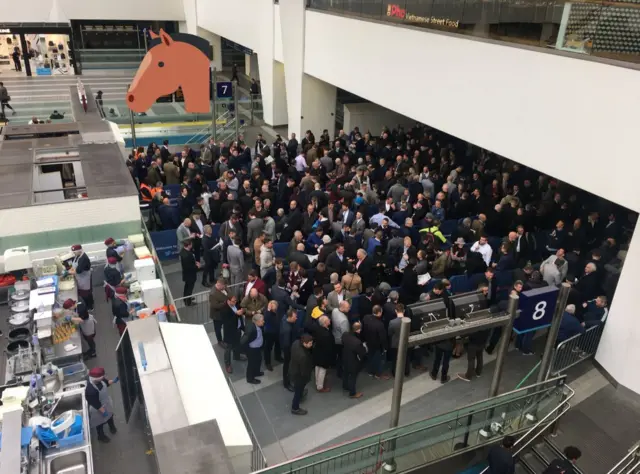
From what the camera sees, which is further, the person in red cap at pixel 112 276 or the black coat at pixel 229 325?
the person in red cap at pixel 112 276

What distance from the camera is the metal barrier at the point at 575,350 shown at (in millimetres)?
8501

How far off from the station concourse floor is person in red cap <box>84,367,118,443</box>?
6.47 ft

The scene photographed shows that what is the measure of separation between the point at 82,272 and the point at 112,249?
642mm

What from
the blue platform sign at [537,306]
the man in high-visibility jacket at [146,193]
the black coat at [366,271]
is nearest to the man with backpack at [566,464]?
the blue platform sign at [537,306]

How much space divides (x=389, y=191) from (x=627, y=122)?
5.72 metres

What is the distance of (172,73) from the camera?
42.8 feet

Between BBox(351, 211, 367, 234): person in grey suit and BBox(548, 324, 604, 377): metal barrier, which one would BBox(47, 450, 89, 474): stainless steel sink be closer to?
BBox(351, 211, 367, 234): person in grey suit

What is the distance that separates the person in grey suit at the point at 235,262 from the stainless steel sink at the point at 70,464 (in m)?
4.20

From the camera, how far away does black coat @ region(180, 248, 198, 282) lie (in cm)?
1001

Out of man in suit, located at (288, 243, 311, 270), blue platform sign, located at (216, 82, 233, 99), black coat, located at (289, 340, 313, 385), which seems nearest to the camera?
black coat, located at (289, 340, 313, 385)

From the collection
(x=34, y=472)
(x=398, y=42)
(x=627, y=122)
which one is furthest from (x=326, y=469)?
(x=398, y=42)

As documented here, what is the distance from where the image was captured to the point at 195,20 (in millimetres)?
31969

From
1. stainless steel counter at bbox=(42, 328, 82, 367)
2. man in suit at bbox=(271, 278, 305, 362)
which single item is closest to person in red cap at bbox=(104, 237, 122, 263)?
stainless steel counter at bbox=(42, 328, 82, 367)

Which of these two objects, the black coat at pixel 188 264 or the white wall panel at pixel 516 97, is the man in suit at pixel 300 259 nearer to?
the black coat at pixel 188 264
